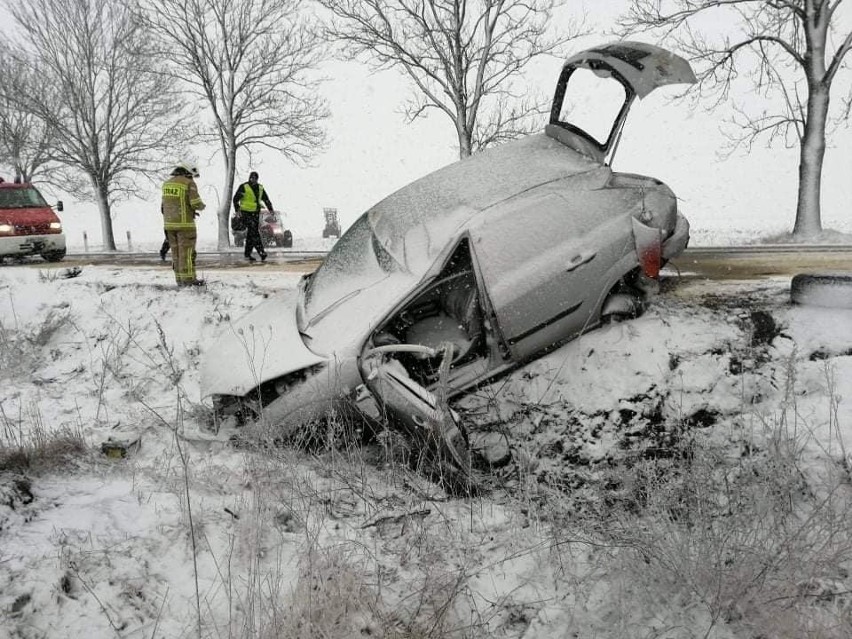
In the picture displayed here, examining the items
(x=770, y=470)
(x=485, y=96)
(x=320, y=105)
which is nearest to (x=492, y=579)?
(x=770, y=470)

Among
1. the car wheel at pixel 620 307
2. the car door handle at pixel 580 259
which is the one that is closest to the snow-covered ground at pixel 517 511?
the car wheel at pixel 620 307

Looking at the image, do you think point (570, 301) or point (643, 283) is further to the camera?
point (643, 283)

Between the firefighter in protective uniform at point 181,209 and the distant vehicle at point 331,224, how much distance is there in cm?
2066

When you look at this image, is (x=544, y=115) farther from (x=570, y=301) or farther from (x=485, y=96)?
(x=570, y=301)

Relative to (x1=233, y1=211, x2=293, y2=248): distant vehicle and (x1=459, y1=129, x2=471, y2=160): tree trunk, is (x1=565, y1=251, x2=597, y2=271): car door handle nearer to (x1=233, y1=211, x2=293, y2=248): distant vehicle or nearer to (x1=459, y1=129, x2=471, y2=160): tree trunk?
(x1=459, y1=129, x2=471, y2=160): tree trunk

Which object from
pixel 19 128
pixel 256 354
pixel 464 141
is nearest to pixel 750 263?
pixel 256 354

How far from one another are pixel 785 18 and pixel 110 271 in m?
16.4

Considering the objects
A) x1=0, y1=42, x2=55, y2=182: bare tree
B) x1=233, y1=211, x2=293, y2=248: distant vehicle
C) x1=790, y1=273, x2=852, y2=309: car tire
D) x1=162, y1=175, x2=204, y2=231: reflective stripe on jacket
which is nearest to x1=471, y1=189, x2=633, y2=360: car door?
x1=790, y1=273, x2=852, y2=309: car tire

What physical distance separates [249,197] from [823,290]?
9320 mm

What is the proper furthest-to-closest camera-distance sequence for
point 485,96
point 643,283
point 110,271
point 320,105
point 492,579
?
point 320,105 → point 485,96 → point 110,271 → point 643,283 → point 492,579

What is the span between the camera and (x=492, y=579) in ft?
8.77

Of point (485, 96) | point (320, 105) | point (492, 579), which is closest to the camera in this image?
point (492, 579)

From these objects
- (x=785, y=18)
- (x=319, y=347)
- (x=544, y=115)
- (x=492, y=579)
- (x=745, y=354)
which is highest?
(x=785, y=18)

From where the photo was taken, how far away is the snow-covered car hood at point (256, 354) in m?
3.57
